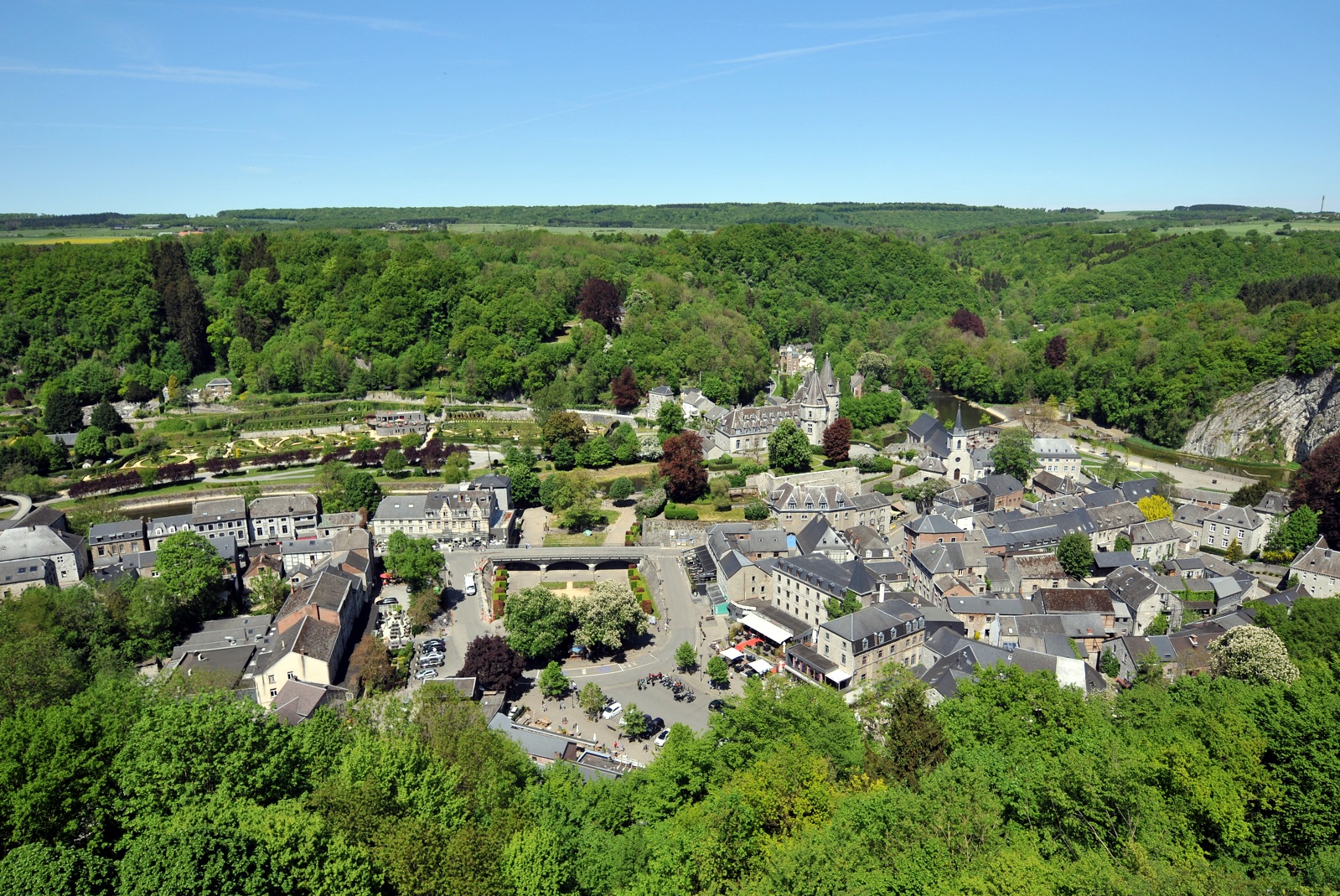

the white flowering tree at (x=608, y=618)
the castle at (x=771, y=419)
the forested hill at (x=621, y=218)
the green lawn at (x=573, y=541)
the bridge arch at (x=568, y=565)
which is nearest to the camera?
the white flowering tree at (x=608, y=618)

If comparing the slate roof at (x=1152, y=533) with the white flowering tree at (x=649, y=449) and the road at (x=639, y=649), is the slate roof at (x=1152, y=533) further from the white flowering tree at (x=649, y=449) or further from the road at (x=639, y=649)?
the white flowering tree at (x=649, y=449)

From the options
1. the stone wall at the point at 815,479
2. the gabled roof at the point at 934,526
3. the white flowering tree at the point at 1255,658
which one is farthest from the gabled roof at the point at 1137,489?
the white flowering tree at the point at 1255,658

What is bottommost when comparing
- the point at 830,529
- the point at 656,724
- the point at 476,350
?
the point at 656,724

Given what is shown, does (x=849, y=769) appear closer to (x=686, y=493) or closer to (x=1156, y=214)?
(x=686, y=493)

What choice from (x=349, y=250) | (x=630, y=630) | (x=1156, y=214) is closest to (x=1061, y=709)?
Result: (x=630, y=630)

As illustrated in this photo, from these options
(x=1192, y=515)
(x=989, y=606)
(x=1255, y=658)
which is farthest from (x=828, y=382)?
(x=1255, y=658)

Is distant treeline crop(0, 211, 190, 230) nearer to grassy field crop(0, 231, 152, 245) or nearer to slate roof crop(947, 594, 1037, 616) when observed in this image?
grassy field crop(0, 231, 152, 245)
